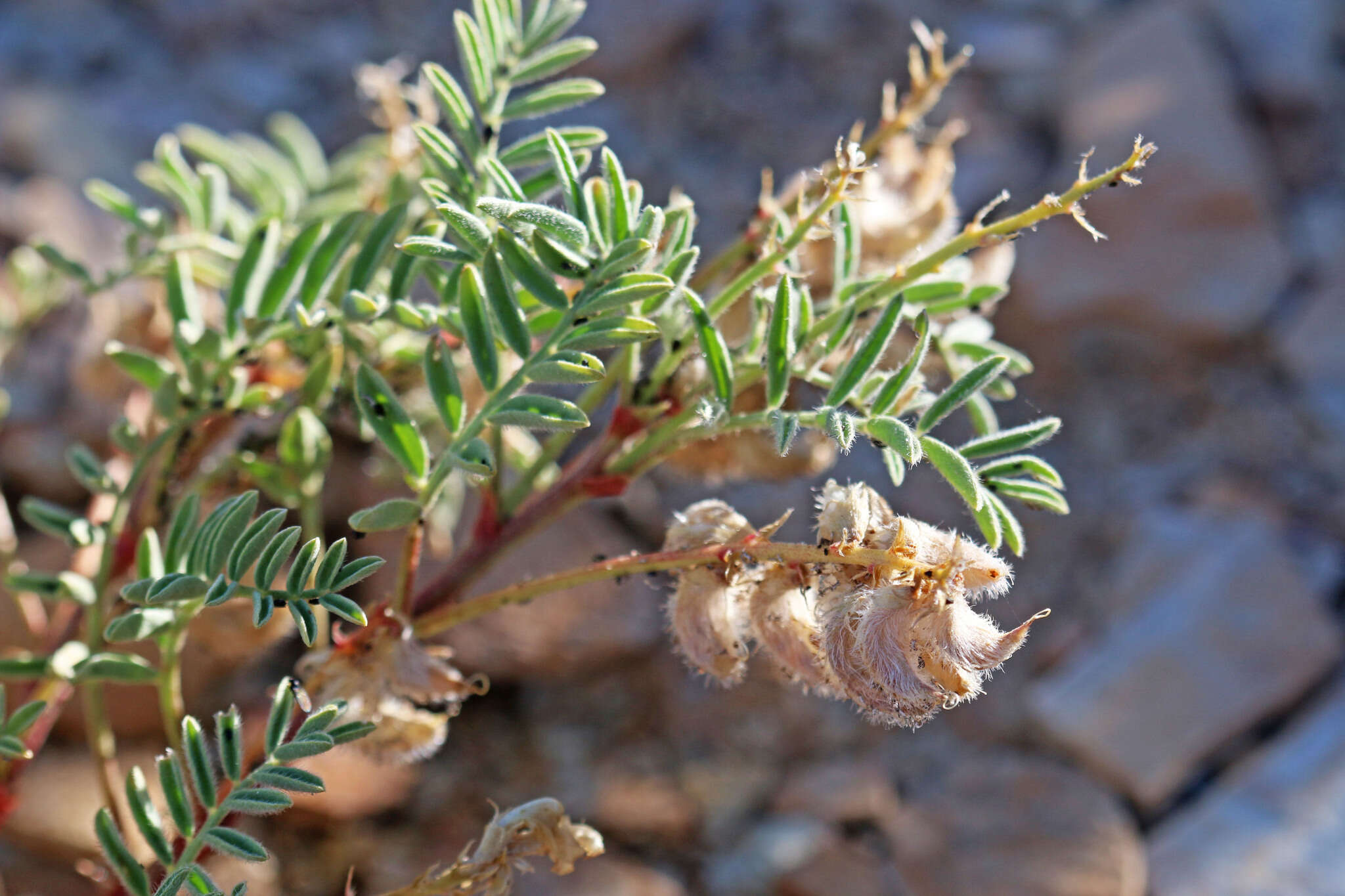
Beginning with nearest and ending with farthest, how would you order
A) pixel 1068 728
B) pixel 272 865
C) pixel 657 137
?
1. pixel 272 865
2. pixel 1068 728
3. pixel 657 137

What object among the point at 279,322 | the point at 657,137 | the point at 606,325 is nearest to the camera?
the point at 606,325

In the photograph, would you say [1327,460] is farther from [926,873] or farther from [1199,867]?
[926,873]

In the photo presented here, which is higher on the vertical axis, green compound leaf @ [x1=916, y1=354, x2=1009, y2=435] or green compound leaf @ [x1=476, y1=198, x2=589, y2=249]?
green compound leaf @ [x1=476, y1=198, x2=589, y2=249]

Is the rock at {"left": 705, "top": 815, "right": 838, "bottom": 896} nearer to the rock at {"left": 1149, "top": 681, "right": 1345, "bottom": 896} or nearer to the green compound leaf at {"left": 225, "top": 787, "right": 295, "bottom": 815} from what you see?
the rock at {"left": 1149, "top": 681, "right": 1345, "bottom": 896}

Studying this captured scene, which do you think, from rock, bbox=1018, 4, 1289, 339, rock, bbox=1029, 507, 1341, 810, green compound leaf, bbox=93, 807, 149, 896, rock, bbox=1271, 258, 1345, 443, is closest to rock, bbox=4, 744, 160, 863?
green compound leaf, bbox=93, 807, 149, 896

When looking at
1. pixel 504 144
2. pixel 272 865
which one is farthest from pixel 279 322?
pixel 504 144

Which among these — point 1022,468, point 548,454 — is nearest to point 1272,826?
point 1022,468

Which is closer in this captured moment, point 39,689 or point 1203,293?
point 39,689
